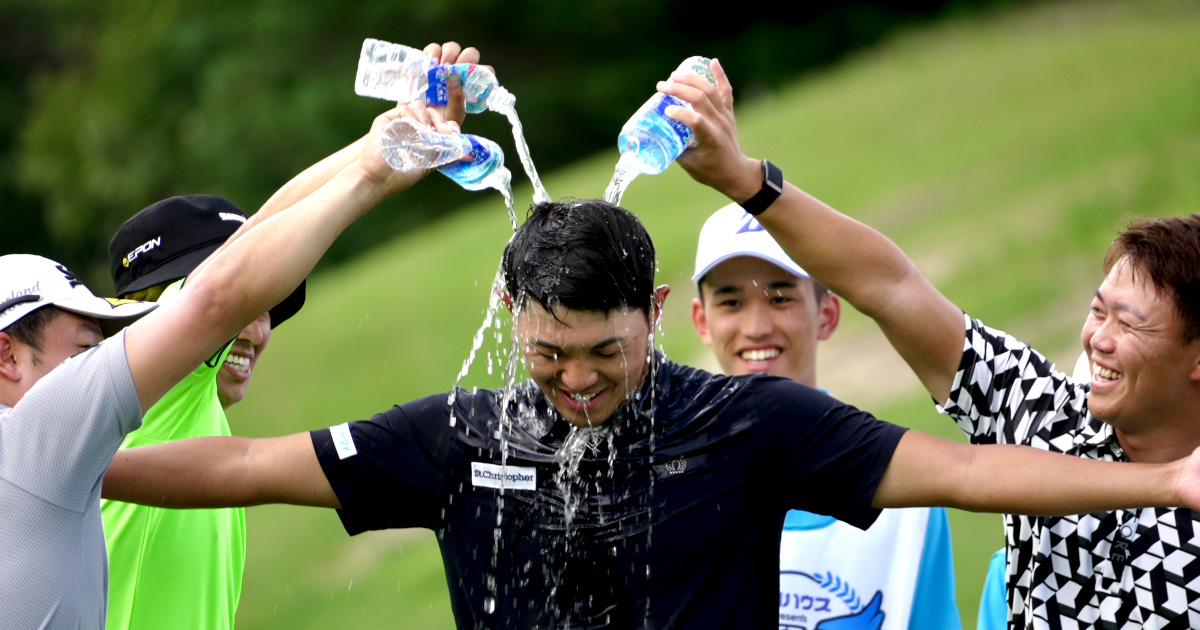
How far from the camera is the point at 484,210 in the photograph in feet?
87.0

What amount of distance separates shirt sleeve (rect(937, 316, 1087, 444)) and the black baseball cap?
6.66ft

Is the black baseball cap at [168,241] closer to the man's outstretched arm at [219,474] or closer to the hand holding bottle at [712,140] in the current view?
the man's outstretched arm at [219,474]

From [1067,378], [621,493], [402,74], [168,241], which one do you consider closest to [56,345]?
[168,241]

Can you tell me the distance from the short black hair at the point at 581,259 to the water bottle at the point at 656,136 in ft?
0.58

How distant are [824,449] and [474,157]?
3.87ft

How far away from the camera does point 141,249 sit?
4.30m

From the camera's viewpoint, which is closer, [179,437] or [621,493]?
[621,493]

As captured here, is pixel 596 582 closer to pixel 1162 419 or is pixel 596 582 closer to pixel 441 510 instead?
pixel 441 510

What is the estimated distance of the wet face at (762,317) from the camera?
4859 mm

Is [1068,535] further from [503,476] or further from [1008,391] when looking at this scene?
[503,476]

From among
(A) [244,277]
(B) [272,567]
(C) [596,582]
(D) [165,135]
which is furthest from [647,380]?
(D) [165,135]

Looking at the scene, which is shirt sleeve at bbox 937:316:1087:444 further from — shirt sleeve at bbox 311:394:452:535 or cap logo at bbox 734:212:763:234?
shirt sleeve at bbox 311:394:452:535

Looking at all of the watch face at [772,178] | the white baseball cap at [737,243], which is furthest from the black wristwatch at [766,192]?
the white baseball cap at [737,243]

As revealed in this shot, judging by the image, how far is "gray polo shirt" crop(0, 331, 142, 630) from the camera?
306 centimetres
